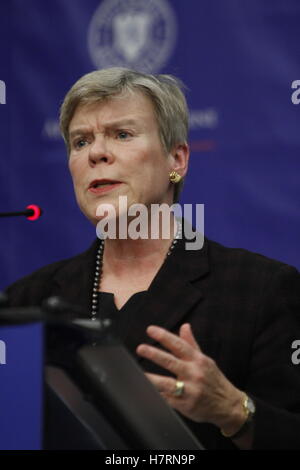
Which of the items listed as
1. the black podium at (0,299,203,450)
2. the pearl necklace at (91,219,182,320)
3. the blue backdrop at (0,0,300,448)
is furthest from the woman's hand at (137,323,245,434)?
the blue backdrop at (0,0,300,448)

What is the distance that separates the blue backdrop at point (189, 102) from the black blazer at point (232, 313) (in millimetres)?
478

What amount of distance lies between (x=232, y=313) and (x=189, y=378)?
1.97 feet

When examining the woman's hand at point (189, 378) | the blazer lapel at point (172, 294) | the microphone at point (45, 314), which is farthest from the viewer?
the blazer lapel at point (172, 294)

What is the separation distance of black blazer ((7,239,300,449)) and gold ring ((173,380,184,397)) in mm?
377

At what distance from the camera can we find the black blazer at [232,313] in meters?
1.64

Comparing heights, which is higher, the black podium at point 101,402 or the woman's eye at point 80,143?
the woman's eye at point 80,143

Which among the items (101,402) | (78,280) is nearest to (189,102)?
(78,280)

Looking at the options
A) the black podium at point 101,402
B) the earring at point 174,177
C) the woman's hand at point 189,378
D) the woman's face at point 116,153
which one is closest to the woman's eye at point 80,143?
the woman's face at point 116,153

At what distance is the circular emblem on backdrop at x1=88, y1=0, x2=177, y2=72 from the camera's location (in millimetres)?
2551

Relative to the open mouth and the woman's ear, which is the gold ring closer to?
the open mouth

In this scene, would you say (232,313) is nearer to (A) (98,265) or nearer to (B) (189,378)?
(A) (98,265)

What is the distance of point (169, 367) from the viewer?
114 cm

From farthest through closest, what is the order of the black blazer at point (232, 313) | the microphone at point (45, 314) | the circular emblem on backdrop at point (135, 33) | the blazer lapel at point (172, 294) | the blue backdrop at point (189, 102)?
the circular emblem on backdrop at point (135, 33) → the blue backdrop at point (189, 102) → the blazer lapel at point (172, 294) → the black blazer at point (232, 313) → the microphone at point (45, 314)

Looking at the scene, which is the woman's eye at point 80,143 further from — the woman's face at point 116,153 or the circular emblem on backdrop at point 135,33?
the circular emblem on backdrop at point 135,33
